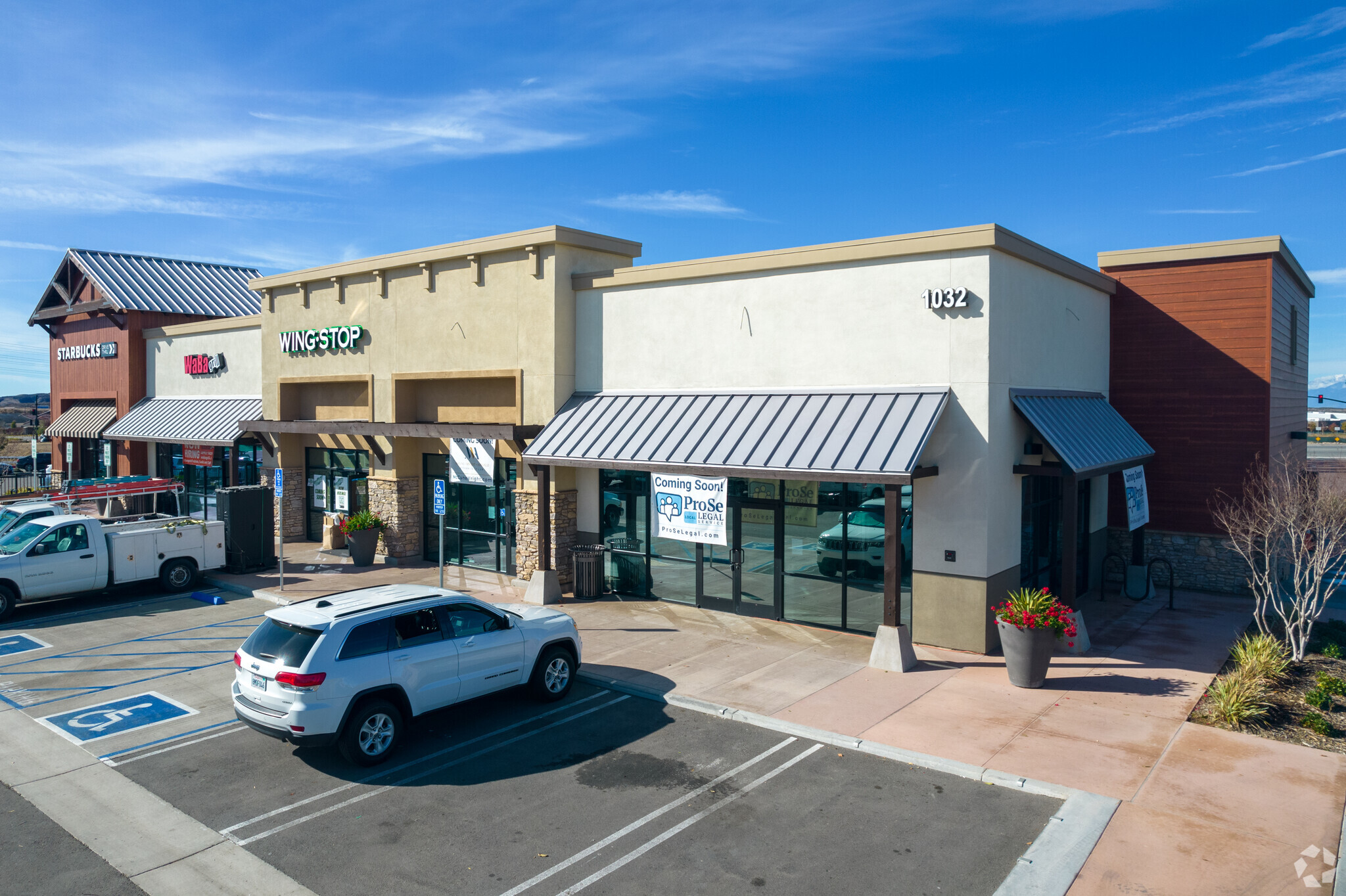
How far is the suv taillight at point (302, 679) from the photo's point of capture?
9.41 m

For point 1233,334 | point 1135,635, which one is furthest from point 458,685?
point 1233,334

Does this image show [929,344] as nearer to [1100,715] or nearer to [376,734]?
[1100,715]

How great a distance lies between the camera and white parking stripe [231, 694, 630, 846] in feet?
27.7

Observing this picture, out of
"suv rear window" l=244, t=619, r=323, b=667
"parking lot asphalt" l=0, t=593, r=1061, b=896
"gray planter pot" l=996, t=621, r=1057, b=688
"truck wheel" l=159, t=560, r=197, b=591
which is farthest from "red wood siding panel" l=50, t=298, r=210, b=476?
"gray planter pot" l=996, t=621, r=1057, b=688

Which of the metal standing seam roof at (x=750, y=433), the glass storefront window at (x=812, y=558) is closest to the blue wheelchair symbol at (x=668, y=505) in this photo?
the metal standing seam roof at (x=750, y=433)

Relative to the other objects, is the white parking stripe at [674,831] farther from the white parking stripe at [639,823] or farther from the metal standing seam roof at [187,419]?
the metal standing seam roof at [187,419]

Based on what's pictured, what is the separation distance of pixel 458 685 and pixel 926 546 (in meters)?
7.76

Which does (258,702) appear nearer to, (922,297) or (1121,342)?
(922,297)

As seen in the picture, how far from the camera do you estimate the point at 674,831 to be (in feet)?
27.7

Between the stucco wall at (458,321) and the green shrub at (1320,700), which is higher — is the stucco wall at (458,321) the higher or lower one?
the higher one

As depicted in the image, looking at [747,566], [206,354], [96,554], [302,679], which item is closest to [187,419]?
[206,354]

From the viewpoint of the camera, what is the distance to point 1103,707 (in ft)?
38.7

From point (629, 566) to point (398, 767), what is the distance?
8953 millimetres

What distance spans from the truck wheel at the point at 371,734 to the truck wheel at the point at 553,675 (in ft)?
6.79
